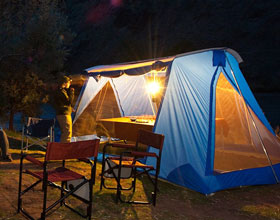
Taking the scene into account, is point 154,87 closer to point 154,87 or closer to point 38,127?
point 154,87

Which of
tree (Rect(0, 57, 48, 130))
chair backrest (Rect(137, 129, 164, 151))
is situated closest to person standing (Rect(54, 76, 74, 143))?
chair backrest (Rect(137, 129, 164, 151))

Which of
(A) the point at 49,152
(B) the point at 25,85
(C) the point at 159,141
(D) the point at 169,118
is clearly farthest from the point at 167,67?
(B) the point at 25,85

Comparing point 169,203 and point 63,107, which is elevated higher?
point 63,107

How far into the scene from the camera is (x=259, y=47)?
38.5 metres

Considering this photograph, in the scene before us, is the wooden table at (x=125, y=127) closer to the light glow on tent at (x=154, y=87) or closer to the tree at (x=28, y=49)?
the light glow on tent at (x=154, y=87)

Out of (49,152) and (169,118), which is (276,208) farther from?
(49,152)

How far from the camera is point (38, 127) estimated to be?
623 cm

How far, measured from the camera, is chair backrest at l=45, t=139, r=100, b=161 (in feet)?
10.00

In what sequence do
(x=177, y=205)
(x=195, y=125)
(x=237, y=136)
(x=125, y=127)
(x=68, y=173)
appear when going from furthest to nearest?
(x=125, y=127), (x=237, y=136), (x=195, y=125), (x=177, y=205), (x=68, y=173)

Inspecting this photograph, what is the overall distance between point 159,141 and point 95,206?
42.8 inches

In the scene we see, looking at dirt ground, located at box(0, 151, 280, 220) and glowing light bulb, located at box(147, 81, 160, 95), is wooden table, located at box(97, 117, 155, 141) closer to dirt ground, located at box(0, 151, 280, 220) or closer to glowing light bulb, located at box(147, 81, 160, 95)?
glowing light bulb, located at box(147, 81, 160, 95)

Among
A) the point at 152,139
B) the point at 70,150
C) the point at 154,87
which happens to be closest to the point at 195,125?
the point at 152,139

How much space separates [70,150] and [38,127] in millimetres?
3296

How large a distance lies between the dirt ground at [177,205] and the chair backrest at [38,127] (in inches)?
41.1
